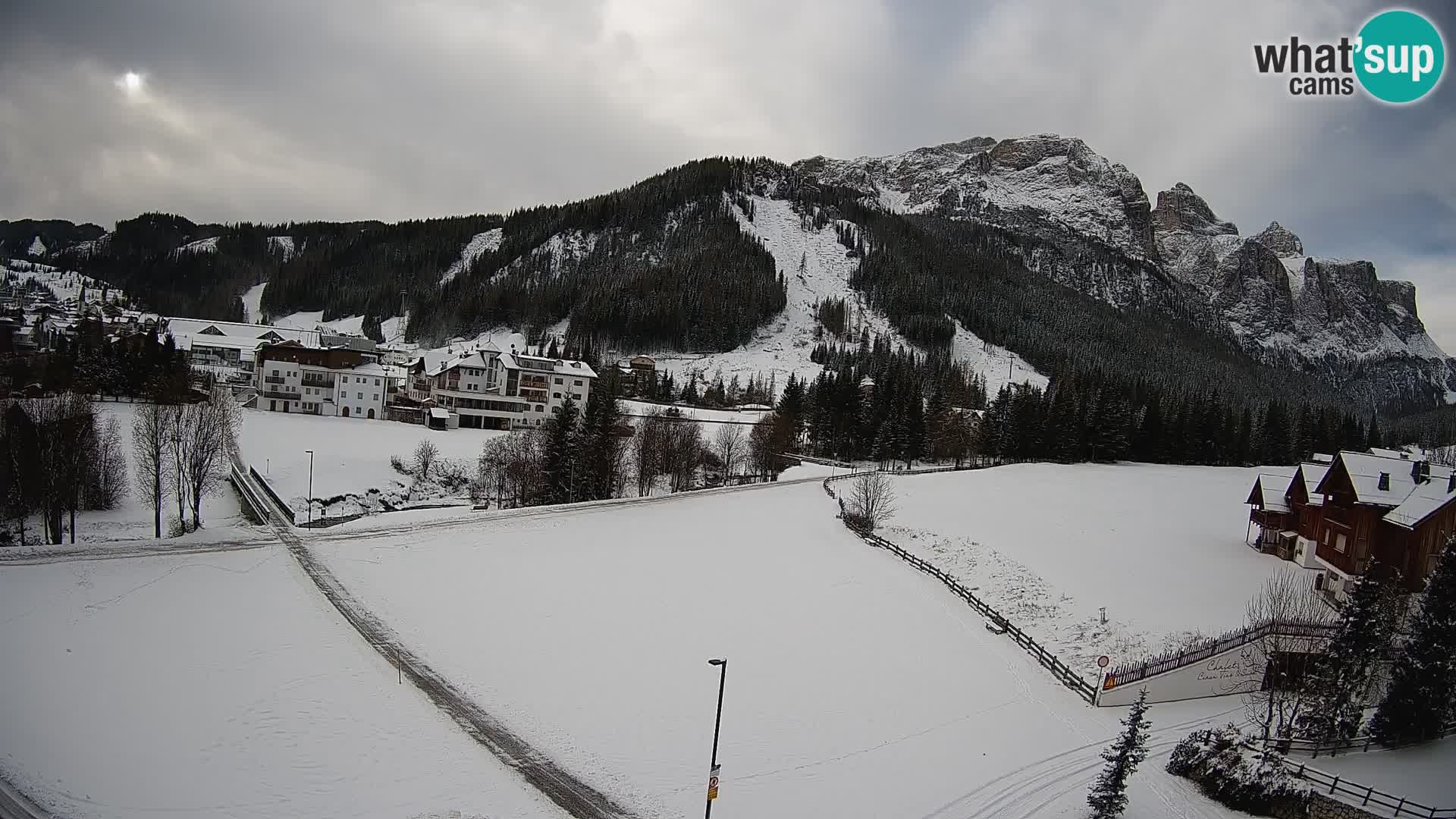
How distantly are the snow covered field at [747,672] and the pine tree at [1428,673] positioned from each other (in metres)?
4.64

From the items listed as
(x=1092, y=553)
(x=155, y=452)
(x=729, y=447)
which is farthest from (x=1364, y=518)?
(x=155, y=452)

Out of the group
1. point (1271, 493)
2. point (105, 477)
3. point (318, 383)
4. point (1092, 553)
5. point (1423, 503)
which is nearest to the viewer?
point (1423, 503)

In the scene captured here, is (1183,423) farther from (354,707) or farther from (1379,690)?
A: (354,707)

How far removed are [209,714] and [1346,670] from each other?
32.6 meters

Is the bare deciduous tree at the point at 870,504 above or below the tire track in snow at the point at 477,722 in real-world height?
above

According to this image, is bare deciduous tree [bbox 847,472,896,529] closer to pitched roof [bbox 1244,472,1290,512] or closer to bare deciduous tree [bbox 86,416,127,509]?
pitched roof [bbox 1244,472,1290,512]

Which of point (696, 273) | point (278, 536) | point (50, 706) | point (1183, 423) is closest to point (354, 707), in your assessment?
point (50, 706)

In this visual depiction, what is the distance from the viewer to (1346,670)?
20109mm

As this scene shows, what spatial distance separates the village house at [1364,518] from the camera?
2912cm

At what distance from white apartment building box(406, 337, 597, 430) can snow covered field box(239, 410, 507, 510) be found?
505cm

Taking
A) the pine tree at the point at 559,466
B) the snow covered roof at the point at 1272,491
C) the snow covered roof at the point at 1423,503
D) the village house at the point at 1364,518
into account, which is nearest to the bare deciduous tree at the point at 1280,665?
the village house at the point at 1364,518

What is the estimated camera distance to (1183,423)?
83.9m

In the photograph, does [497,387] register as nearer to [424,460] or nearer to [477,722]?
[424,460]

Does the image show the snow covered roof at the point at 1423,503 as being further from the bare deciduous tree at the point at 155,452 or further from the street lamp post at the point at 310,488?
the bare deciduous tree at the point at 155,452
